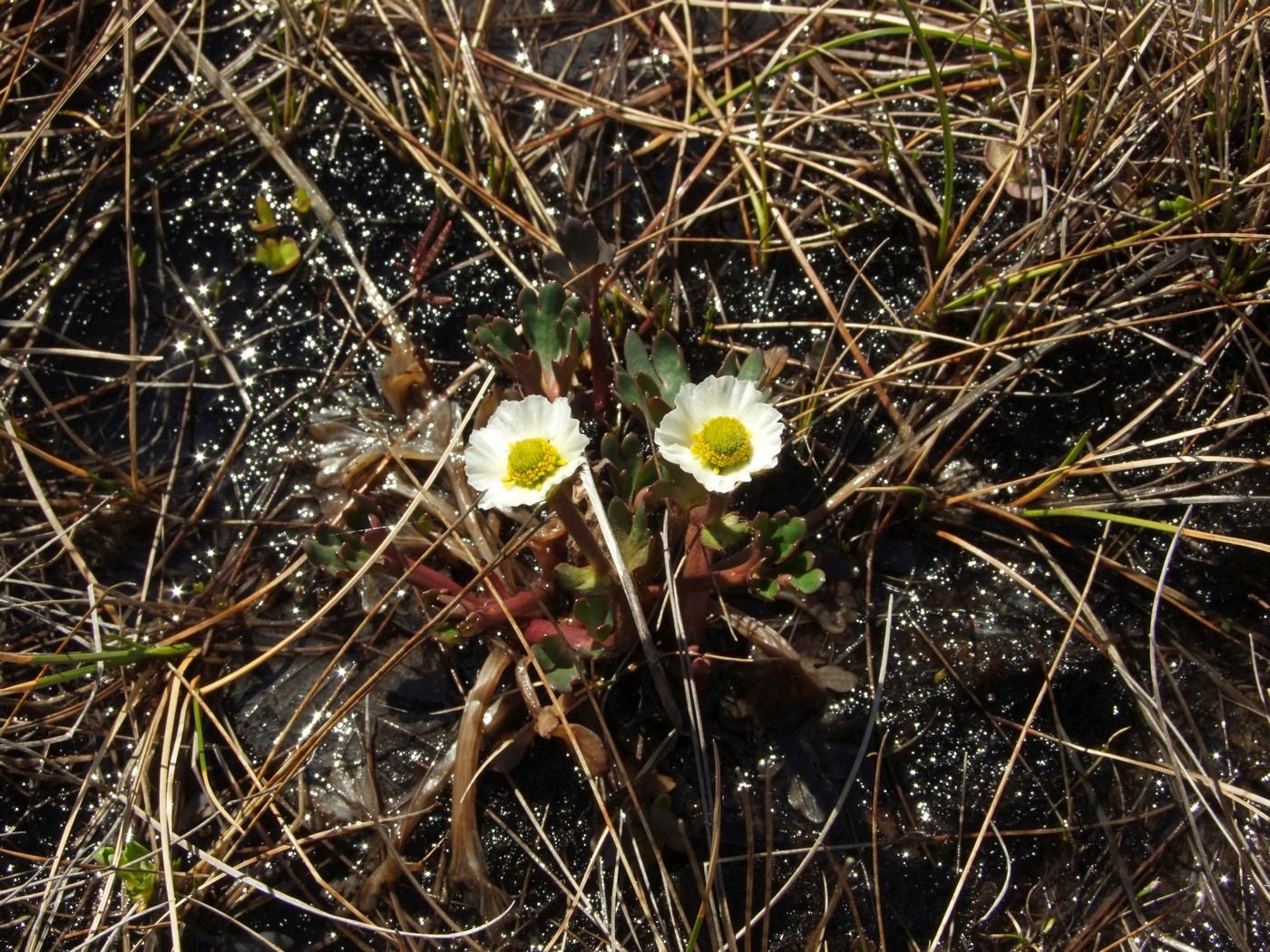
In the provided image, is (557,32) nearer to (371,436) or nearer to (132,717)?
(371,436)

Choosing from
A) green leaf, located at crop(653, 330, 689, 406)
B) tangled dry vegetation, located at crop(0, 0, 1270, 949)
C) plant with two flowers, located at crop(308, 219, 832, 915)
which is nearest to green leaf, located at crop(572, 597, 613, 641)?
plant with two flowers, located at crop(308, 219, 832, 915)

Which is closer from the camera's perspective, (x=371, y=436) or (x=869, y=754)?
(x=869, y=754)

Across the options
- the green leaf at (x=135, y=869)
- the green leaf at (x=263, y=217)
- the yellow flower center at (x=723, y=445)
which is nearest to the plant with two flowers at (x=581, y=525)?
the yellow flower center at (x=723, y=445)

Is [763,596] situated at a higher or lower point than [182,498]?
lower

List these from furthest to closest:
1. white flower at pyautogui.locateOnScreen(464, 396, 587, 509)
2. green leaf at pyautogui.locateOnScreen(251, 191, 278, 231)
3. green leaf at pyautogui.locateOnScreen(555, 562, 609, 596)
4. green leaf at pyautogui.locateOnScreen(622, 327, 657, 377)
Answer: green leaf at pyautogui.locateOnScreen(251, 191, 278, 231) < green leaf at pyautogui.locateOnScreen(622, 327, 657, 377) < green leaf at pyautogui.locateOnScreen(555, 562, 609, 596) < white flower at pyautogui.locateOnScreen(464, 396, 587, 509)

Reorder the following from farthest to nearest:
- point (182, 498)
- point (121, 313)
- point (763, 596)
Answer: point (121, 313) < point (182, 498) < point (763, 596)

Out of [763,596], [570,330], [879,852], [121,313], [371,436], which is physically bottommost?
[879,852]

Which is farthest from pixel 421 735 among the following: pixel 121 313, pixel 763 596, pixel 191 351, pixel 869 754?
pixel 121 313

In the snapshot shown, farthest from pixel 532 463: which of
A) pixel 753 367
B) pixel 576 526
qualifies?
pixel 753 367

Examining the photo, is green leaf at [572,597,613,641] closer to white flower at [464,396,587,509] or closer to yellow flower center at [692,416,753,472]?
white flower at [464,396,587,509]
